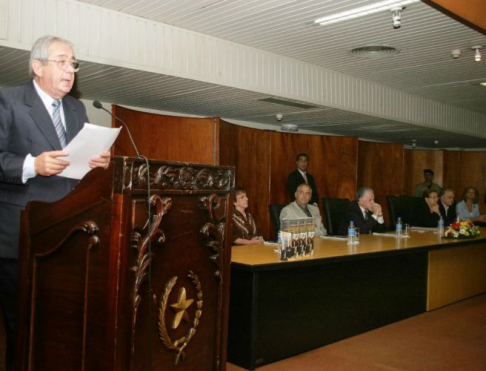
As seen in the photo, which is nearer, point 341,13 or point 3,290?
point 3,290

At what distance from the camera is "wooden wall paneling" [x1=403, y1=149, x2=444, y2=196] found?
1057 cm

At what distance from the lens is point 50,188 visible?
5.04 feet

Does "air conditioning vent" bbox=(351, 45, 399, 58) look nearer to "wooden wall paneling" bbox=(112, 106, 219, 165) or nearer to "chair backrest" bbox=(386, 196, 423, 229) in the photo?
"wooden wall paneling" bbox=(112, 106, 219, 165)

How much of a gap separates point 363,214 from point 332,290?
188 cm

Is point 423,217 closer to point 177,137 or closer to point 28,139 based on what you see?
point 177,137

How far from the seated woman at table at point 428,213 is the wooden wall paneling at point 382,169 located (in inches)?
84.1

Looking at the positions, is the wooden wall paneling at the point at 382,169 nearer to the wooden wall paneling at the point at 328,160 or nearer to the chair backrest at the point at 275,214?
the wooden wall paneling at the point at 328,160

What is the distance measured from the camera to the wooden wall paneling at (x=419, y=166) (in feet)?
34.7

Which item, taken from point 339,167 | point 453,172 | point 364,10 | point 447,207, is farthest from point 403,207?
point 453,172

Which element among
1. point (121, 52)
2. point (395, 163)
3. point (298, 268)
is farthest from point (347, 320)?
point (395, 163)

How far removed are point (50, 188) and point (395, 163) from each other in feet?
28.1

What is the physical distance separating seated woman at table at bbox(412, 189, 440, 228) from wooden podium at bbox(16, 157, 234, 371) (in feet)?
17.9

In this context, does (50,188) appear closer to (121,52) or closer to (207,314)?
(207,314)

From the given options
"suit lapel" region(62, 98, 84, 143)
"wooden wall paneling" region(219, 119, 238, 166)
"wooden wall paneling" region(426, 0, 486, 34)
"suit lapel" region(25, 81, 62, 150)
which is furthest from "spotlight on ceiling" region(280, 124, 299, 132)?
"suit lapel" region(25, 81, 62, 150)
